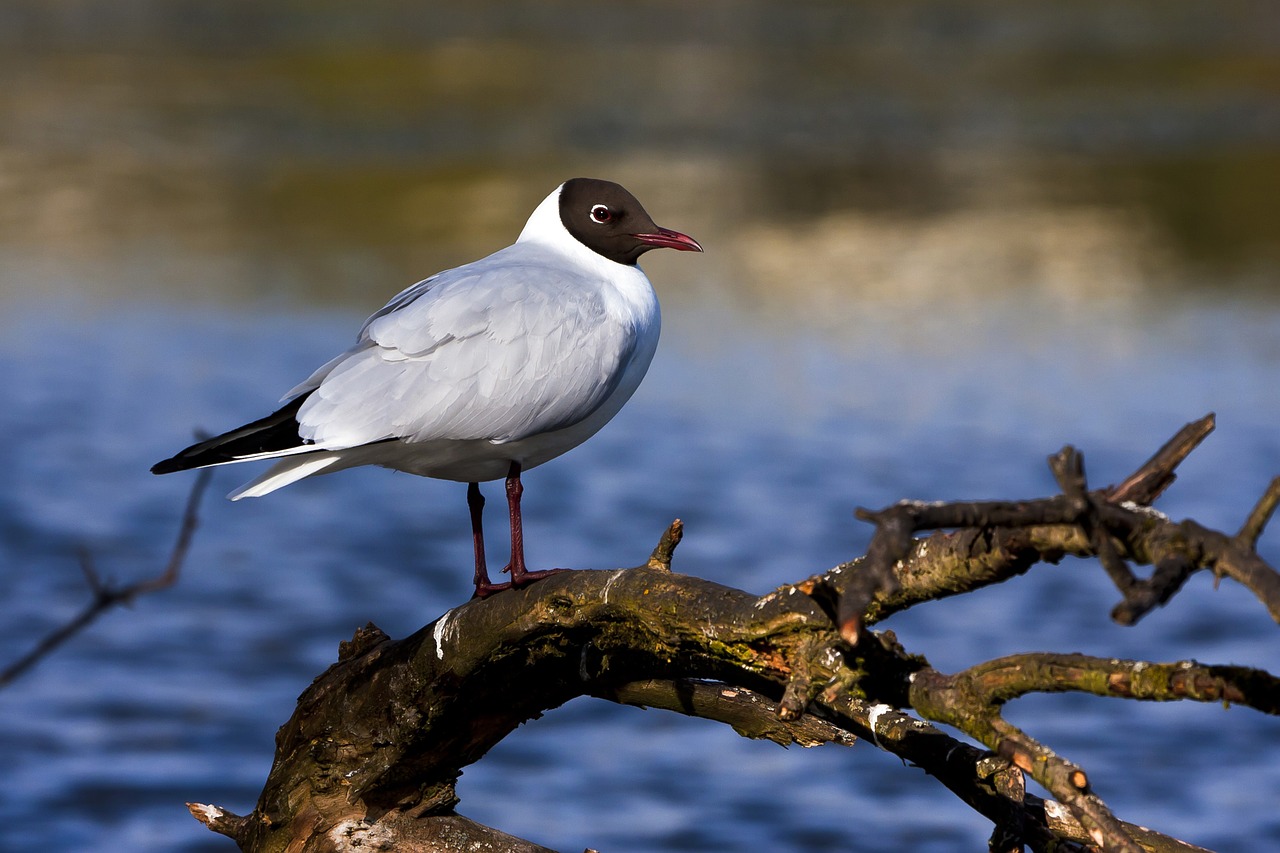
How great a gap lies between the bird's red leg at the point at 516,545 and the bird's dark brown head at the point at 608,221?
33.4 inches

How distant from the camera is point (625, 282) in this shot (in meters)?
4.88

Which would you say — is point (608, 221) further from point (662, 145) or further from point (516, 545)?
point (662, 145)

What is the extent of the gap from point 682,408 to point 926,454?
1920 mm

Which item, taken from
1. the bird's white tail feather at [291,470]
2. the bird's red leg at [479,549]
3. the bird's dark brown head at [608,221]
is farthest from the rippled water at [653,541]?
the bird's white tail feather at [291,470]

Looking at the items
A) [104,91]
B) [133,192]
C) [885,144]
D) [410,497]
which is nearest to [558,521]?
[410,497]

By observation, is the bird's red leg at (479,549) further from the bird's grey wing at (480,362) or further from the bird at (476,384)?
the bird's grey wing at (480,362)

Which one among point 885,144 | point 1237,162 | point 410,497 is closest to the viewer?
point 410,497

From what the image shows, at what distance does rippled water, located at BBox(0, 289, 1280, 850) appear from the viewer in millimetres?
7414

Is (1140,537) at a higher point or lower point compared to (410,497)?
lower

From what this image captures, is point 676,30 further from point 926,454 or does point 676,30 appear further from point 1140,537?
point 1140,537

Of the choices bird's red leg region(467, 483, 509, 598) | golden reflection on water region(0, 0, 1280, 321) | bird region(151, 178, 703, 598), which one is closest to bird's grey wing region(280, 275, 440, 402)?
bird region(151, 178, 703, 598)

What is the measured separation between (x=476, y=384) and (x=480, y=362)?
96 millimetres

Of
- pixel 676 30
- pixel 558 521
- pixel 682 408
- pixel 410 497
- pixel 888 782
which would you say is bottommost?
pixel 888 782

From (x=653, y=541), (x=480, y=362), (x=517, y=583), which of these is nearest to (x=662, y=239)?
(x=480, y=362)
